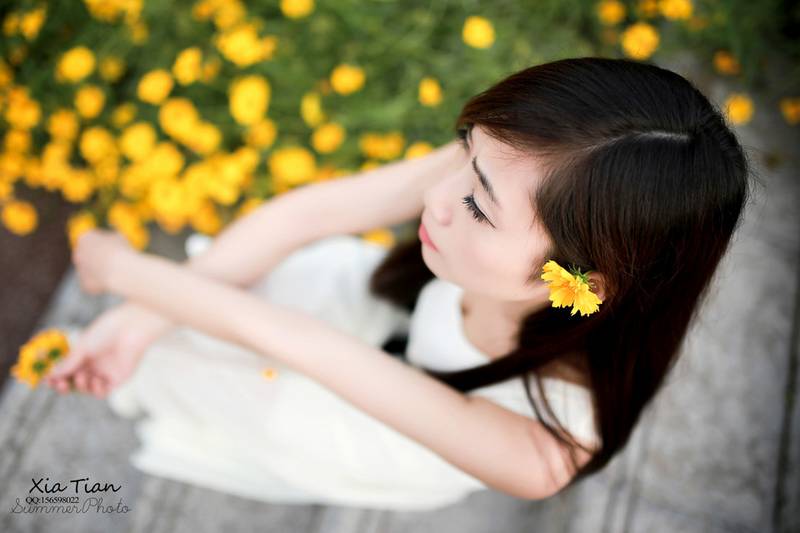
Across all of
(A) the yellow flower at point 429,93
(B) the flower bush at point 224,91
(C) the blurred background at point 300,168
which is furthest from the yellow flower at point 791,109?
(A) the yellow flower at point 429,93

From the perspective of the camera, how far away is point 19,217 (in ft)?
5.65

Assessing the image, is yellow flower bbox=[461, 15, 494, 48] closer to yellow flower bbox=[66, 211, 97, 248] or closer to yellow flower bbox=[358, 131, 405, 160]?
yellow flower bbox=[358, 131, 405, 160]

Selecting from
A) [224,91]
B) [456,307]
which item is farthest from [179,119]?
[456,307]

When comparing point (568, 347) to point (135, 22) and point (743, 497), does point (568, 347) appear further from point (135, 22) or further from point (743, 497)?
point (135, 22)

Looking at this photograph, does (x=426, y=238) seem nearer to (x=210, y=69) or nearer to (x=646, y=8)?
(x=210, y=69)

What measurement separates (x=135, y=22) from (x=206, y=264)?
0.85 m

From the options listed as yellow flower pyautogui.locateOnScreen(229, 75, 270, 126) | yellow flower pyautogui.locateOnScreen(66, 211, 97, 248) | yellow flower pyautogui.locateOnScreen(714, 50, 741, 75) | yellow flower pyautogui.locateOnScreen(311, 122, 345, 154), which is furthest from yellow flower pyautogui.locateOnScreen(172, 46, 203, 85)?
yellow flower pyautogui.locateOnScreen(714, 50, 741, 75)

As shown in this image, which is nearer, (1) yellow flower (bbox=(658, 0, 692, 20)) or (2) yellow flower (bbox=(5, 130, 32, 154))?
(2) yellow flower (bbox=(5, 130, 32, 154))

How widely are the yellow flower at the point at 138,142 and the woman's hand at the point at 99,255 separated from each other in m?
0.42

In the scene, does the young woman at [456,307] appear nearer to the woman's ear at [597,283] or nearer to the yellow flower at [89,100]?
the woman's ear at [597,283]

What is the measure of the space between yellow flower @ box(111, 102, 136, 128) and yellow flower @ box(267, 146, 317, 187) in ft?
1.30

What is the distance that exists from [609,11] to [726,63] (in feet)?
1.35

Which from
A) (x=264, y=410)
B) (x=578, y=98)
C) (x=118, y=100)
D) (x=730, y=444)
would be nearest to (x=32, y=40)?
(x=118, y=100)

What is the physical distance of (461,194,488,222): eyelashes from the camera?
2.59 feet
